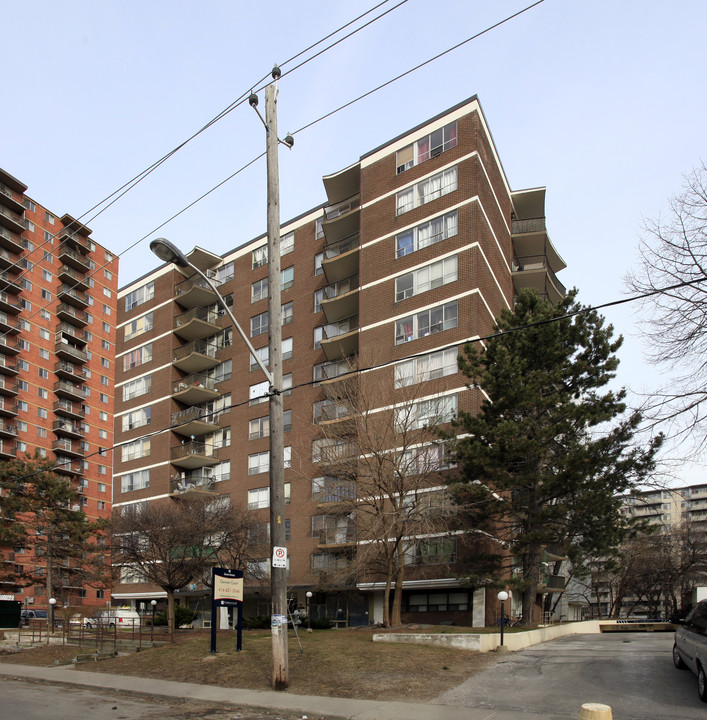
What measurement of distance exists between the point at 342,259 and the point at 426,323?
30.3 ft

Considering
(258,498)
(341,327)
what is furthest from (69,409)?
(341,327)

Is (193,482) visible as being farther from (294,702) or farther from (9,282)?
(9,282)

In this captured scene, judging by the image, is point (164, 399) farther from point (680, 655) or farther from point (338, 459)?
point (680, 655)

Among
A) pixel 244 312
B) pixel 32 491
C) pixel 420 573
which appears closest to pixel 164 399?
pixel 244 312

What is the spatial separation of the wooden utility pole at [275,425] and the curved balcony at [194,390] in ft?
127

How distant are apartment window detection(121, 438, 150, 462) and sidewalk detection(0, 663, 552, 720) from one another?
130ft

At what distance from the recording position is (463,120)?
40594 mm

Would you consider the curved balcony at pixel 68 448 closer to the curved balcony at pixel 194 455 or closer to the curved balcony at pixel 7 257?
the curved balcony at pixel 7 257

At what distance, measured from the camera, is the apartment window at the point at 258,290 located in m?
53.0

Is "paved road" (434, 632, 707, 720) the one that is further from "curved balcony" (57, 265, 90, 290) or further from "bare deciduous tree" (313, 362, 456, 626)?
"curved balcony" (57, 265, 90, 290)

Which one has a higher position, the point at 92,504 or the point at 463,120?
the point at 463,120

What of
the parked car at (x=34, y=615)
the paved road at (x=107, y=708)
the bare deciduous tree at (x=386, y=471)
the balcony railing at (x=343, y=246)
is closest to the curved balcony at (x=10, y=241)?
the parked car at (x=34, y=615)

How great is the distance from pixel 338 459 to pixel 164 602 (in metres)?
33.3

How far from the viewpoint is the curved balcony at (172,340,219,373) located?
5506 centimetres
